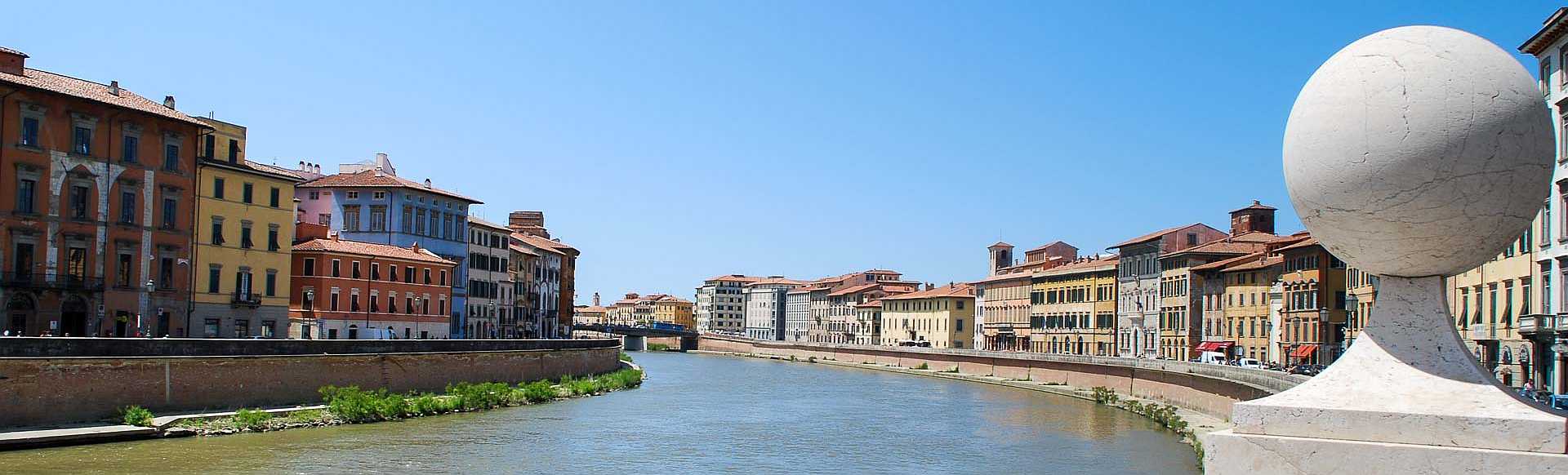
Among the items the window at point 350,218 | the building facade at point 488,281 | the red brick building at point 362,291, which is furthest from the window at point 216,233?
the building facade at point 488,281

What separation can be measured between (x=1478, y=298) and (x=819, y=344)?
88727 millimetres

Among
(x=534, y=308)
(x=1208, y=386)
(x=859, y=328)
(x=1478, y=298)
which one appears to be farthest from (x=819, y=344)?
(x=1478, y=298)

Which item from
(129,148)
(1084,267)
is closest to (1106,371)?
(1084,267)

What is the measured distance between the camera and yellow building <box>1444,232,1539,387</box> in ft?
117

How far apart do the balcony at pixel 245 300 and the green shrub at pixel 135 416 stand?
1968 centimetres

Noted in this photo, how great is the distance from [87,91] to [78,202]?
383 cm

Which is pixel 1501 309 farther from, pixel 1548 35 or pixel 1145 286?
pixel 1145 286

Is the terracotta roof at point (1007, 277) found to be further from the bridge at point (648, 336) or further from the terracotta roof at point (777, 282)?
the terracotta roof at point (777, 282)

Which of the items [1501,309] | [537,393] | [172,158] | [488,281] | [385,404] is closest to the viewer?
[1501,309]

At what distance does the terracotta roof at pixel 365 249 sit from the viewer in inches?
2328

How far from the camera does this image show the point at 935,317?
12538cm

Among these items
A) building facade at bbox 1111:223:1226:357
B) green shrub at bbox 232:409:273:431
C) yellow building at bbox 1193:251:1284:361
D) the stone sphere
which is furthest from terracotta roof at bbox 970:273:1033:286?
the stone sphere

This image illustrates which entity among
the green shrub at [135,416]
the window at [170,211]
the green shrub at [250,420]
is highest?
the window at [170,211]

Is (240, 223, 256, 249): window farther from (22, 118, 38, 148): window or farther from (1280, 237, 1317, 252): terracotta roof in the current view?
(1280, 237, 1317, 252): terracotta roof
